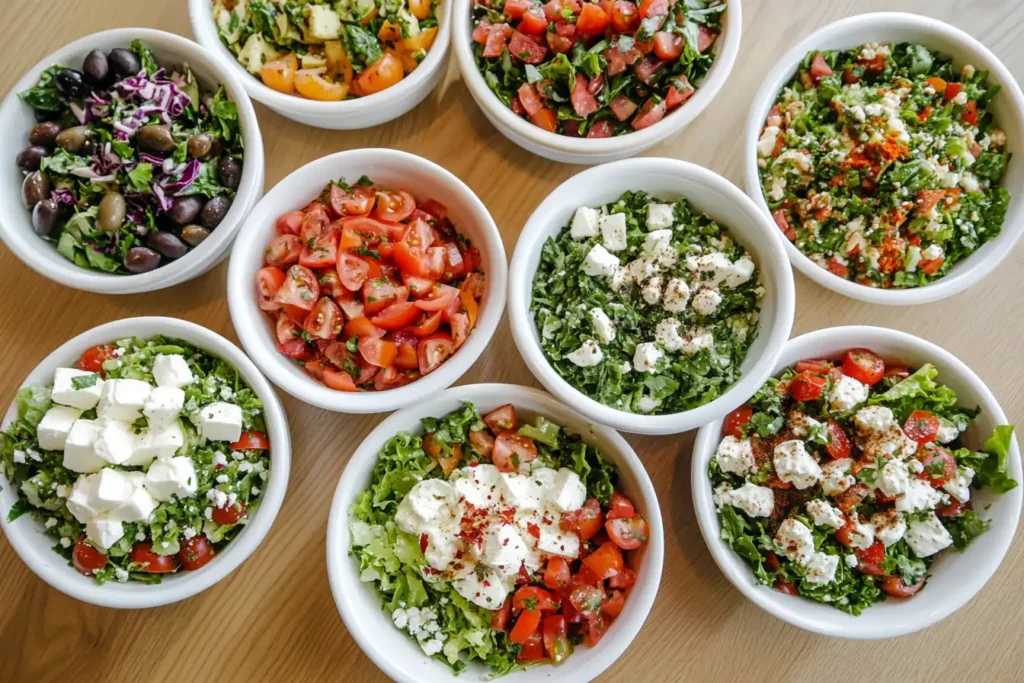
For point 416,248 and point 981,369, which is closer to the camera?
point 416,248

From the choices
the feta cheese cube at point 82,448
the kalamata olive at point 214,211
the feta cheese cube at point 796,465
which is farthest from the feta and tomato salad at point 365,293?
the feta cheese cube at point 796,465

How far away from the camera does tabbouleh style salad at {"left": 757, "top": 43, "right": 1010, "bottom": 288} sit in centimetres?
178

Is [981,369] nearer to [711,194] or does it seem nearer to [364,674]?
[711,194]

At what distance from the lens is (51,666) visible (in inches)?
77.6

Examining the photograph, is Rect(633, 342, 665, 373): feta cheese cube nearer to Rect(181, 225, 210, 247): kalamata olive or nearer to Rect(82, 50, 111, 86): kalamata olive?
Rect(181, 225, 210, 247): kalamata olive

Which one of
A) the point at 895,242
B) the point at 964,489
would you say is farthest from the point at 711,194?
the point at 964,489

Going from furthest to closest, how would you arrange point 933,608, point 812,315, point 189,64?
point 812,315
point 189,64
point 933,608

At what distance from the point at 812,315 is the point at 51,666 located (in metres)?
2.24

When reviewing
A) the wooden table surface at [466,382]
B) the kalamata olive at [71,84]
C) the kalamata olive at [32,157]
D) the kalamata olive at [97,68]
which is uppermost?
the kalamata olive at [97,68]

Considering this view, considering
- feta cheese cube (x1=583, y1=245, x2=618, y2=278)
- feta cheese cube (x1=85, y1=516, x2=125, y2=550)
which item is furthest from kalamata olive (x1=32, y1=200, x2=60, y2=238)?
feta cheese cube (x1=583, y1=245, x2=618, y2=278)

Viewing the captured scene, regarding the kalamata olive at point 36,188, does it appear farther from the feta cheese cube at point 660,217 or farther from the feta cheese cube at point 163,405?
the feta cheese cube at point 660,217

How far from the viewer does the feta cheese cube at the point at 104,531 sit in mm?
1648

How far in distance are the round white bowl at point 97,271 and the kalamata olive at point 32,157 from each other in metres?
0.05

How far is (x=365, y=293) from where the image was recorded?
1.71 meters
